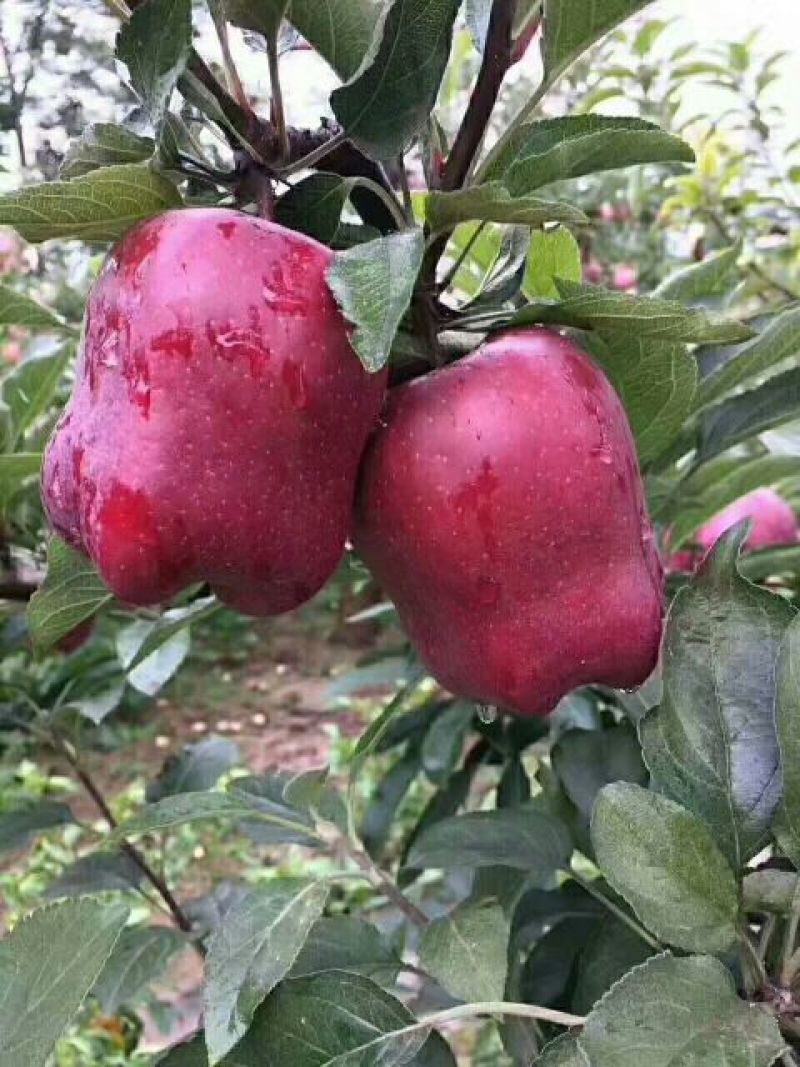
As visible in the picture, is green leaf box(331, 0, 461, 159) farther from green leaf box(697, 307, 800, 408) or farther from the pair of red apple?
green leaf box(697, 307, 800, 408)

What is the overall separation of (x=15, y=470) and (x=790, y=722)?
1.70ft

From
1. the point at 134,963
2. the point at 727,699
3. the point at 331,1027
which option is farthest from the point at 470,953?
the point at 134,963

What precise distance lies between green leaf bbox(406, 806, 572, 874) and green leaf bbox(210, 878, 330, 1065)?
4.9 inches

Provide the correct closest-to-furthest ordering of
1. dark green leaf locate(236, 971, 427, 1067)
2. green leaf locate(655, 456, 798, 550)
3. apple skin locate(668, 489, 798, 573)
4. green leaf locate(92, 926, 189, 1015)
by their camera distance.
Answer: dark green leaf locate(236, 971, 427, 1067) < green leaf locate(655, 456, 798, 550) < green leaf locate(92, 926, 189, 1015) < apple skin locate(668, 489, 798, 573)

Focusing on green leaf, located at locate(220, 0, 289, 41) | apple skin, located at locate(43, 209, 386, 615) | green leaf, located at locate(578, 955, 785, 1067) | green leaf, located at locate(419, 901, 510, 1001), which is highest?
green leaf, located at locate(220, 0, 289, 41)

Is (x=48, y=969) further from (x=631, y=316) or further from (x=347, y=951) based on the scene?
(x=631, y=316)

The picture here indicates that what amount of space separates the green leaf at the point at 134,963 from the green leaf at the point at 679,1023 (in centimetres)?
63

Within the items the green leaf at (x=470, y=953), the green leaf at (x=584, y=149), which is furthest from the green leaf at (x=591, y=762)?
the green leaf at (x=584, y=149)

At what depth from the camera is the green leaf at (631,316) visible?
0.45m

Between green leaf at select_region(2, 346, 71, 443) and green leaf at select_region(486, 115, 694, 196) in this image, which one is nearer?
green leaf at select_region(486, 115, 694, 196)

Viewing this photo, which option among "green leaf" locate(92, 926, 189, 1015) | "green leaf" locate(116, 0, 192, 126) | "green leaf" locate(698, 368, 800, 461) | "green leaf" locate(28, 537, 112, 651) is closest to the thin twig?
"green leaf" locate(92, 926, 189, 1015)

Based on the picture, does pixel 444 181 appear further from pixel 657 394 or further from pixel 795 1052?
pixel 795 1052

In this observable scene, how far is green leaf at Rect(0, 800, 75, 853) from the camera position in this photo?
1053mm

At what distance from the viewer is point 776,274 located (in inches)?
75.6
